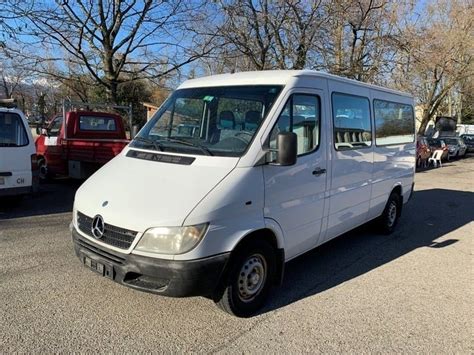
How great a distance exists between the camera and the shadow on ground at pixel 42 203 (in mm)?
7625

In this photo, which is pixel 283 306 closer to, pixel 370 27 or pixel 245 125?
pixel 245 125

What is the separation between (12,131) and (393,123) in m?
6.41

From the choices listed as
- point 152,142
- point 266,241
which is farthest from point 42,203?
point 266,241

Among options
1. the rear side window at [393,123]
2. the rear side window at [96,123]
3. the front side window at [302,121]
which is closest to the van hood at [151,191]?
the front side window at [302,121]

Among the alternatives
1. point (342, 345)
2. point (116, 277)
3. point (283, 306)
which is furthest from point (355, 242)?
point (116, 277)

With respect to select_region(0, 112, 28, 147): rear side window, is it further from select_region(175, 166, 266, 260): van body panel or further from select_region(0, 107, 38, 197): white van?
select_region(175, 166, 266, 260): van body panel

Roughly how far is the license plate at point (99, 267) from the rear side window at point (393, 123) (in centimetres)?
414

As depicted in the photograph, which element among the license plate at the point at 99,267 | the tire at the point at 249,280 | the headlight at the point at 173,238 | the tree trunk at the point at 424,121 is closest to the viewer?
the headlight at the point at 173,238

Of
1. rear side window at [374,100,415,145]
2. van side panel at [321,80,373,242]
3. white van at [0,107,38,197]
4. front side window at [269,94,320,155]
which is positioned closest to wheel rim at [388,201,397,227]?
rear side window at [374,100,415,145]

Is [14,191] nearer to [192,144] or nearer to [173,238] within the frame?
[192,144]

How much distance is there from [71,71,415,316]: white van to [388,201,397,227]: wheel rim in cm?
185

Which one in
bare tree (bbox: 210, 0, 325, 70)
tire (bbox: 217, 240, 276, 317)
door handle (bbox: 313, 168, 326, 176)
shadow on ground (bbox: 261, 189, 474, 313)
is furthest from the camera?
bare tree (bbox: 210, 0, 325, 70)

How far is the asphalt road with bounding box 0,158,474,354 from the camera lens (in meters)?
3.42

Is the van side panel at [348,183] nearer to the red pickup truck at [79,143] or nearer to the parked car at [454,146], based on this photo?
the red pickup truck at [79,143]
